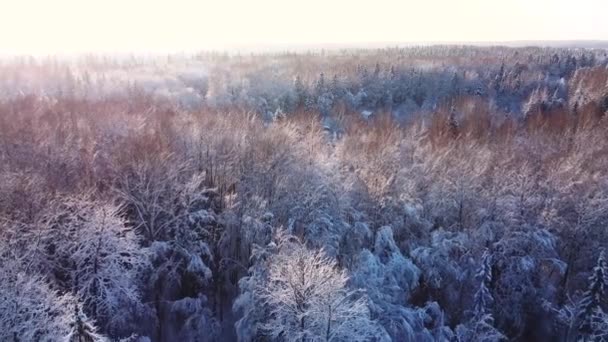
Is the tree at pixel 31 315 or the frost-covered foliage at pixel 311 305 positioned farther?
the frost-covered foliage at pixel 311 305

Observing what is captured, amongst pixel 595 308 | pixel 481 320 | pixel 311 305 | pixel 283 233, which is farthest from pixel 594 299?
pixel 283 233

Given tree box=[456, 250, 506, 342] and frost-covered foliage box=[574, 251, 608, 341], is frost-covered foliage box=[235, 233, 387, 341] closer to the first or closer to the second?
tree box=[456, 250, 506, 342]

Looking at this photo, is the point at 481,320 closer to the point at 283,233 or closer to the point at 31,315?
the point at 283,233

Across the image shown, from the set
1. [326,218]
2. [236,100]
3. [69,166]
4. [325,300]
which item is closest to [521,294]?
[326,218]

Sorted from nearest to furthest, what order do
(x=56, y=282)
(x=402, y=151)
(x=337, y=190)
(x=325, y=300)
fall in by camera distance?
1. (x=325, y=300)
2. (x=56, y=282)
3. (x=337, y=190)
4. (x=402, y=151)

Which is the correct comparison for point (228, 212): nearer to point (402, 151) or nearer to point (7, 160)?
point (7, 160)

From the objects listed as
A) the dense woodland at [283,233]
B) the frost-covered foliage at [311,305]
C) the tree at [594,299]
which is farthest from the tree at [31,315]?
the tree at [594,299]

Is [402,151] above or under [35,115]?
under

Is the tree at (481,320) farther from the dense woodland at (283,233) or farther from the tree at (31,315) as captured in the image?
the tree at (31,315)
